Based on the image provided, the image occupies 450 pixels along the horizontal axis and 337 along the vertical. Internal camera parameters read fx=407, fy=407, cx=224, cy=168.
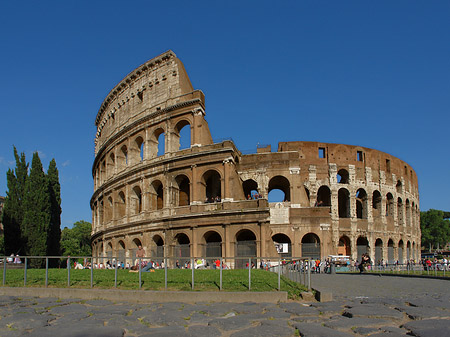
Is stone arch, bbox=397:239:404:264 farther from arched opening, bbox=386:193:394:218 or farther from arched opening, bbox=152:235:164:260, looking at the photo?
arched opening, bbox=152:235:164:260

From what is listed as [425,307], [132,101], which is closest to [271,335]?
[425,307]

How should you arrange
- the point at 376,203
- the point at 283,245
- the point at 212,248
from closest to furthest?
the point at 212,248, the point at 283,245, the point at 376,203

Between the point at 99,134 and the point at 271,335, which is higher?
the point at 99,134

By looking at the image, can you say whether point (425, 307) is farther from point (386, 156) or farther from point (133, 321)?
point (386, 156)

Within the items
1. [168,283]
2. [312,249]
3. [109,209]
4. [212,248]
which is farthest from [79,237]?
[168,283]

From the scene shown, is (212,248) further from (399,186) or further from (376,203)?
(399,186)

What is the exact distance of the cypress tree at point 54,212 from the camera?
30506 millimetres

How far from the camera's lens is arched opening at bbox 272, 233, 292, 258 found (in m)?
29.9

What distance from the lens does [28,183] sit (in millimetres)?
28859

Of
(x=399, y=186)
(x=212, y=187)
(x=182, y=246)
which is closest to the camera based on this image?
(x=182, y=246)

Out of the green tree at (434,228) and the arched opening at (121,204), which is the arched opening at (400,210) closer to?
the arched opening at (121,204)

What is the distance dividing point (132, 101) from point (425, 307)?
102ft

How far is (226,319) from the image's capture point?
610 cm

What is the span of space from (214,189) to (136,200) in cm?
686
